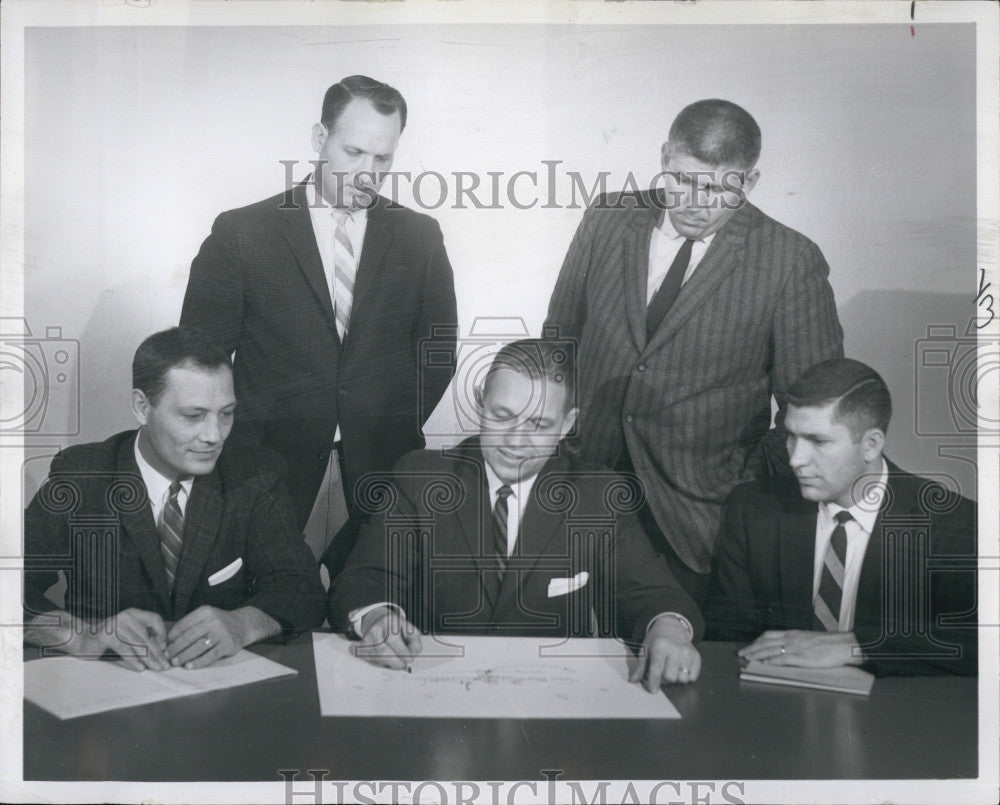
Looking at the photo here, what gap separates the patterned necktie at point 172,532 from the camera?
10.5 ft

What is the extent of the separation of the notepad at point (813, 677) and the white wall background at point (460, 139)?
0.66m

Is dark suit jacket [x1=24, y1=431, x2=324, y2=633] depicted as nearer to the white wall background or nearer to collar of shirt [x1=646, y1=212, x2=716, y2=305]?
the white wall background

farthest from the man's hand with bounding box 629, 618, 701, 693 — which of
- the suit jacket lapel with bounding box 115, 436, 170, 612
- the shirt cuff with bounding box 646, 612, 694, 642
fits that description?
the suit jacket lapel with bounding box 115, 436, 170, 612

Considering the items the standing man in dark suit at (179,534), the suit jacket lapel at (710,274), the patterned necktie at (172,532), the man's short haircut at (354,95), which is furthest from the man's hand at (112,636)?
the suit jacket lapel at (710,274)

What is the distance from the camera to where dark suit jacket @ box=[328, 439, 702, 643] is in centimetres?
319

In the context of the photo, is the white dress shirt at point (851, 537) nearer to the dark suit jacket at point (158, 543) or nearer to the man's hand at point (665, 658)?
the man's hand at point (665, 658)

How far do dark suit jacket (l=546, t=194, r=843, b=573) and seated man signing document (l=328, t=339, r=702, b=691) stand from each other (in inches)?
3.8

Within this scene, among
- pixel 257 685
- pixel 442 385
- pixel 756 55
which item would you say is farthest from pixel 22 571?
pixel 756 55

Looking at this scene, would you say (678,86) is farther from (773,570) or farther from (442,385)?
(773,570)

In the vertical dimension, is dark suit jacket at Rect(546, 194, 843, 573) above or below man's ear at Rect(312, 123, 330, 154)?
below

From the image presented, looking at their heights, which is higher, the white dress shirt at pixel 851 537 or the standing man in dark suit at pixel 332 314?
the standing man in dark suit at pixel 332 314
